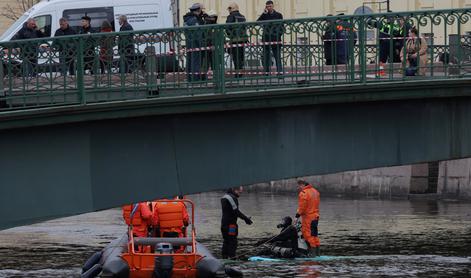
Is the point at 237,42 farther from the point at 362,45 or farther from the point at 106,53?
the point at 106,53

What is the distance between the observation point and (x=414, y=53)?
949 inches

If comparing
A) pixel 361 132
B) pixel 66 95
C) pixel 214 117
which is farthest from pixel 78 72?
pixel 361 132

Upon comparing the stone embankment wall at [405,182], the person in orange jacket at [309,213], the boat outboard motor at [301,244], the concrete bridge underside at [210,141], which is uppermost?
the concrete bridge underside at [210,141]

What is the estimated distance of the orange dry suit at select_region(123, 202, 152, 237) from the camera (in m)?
28.5

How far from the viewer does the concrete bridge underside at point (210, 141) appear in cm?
2227

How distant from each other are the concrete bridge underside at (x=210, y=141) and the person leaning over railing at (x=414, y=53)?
0.59 meters

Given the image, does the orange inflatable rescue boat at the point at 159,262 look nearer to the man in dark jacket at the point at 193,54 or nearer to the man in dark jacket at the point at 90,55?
the man in dark jacket at the point at 193,54

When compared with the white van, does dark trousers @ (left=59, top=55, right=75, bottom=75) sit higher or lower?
lower

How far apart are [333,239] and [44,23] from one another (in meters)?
8.62

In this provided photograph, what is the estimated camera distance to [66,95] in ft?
75.3

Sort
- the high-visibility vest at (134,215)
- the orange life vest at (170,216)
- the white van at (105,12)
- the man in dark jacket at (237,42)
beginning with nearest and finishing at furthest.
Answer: the man in dark jacket at (237,42) < the high-visibility vest at (134,215) < the orange life vest at (170,216) < the white van at (105,12)

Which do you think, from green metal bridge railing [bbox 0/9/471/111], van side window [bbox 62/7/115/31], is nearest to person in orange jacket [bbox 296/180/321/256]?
van side window [bbox 62/7/115/31]

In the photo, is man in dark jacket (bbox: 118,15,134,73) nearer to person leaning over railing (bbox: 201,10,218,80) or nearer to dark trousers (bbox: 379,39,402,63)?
person leaning over railing (bbox: 201,10,218,80)

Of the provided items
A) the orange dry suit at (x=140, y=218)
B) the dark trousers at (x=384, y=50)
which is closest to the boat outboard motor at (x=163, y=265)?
the orange dry suit at (x=140, y=218)
